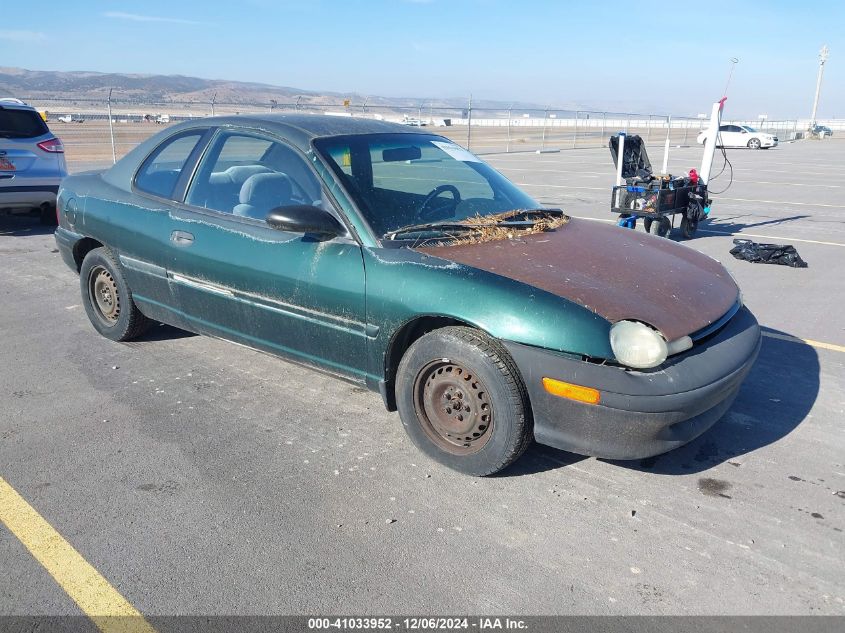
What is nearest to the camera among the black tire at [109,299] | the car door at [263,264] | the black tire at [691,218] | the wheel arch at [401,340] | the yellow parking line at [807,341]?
the wheel arch at [401,340]

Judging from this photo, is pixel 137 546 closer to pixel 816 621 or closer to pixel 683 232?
pixel 816 621

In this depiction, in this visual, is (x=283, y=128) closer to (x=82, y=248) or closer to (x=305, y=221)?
(x=305, y=221)

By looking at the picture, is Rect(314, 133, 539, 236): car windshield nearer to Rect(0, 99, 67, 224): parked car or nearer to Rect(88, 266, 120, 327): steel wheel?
Rect(88, 266, 120, 327): steel wheel

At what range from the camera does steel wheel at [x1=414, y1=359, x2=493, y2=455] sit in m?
3.12

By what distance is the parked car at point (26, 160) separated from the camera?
8641 mm

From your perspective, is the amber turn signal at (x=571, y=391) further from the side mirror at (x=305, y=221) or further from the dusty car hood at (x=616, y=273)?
the side mirror at (x=305, y=221)

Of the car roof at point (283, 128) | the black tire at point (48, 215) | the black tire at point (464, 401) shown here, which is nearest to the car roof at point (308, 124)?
the car roof at point (283, 128)

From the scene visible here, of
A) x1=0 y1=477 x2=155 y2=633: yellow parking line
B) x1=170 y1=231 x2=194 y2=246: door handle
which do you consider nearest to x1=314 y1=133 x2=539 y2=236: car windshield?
x1=170 y1=231 x2=194 y2=246: door handle

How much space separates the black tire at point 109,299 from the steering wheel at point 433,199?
221 centimetres

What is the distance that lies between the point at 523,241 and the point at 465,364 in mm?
901

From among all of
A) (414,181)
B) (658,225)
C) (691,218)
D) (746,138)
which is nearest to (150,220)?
(414,181)

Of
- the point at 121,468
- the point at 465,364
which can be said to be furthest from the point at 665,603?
the point at 121,468

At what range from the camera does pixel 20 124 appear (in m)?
8.98

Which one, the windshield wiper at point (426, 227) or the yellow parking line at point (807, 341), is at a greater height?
the windshield wiper at point (426, 227)
